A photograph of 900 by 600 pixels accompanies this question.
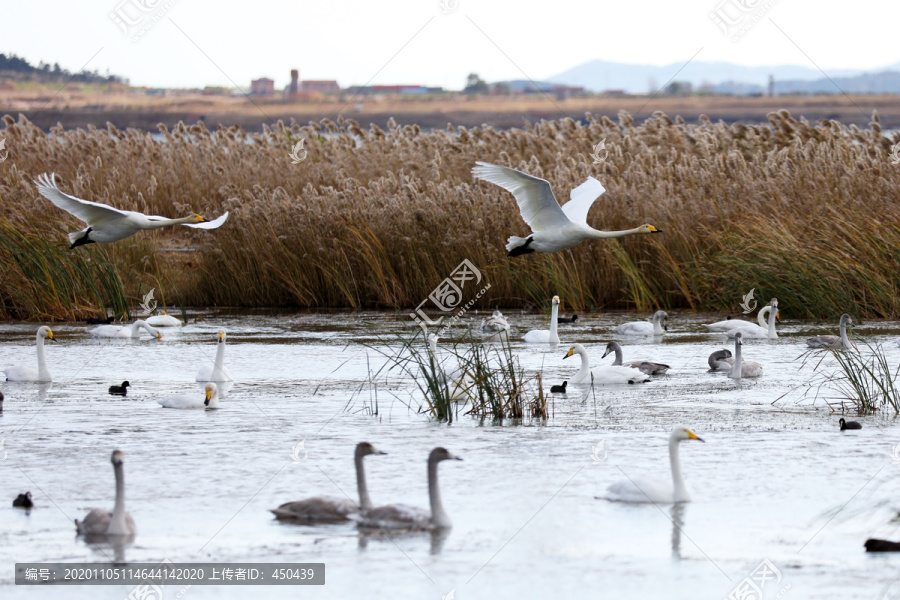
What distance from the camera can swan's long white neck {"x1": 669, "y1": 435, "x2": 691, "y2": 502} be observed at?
7.29m

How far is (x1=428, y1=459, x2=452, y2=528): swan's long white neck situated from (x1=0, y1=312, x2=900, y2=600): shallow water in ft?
0.35

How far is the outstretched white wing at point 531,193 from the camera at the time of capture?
12.1 meters

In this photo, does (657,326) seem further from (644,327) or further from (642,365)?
(642,365)

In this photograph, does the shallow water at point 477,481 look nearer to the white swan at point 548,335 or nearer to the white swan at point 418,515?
the white swan at point 418,515

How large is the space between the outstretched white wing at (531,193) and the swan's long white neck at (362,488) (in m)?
5.13

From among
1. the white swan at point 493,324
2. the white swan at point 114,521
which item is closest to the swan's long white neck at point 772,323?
the white swan at point 493,324

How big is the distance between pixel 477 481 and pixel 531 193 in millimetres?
5118

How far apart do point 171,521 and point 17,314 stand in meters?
10.8

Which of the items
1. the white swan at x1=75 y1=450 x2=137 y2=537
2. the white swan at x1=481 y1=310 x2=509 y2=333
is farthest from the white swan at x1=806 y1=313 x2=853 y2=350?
the white swan at x1=75 y1=450 x2=137 y2=537

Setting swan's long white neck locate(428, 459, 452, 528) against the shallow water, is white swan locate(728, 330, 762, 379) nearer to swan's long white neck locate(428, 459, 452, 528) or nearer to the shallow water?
the shallow water

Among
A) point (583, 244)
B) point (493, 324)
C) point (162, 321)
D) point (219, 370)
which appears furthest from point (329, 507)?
point (583, 244)

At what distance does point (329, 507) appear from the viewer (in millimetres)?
6918

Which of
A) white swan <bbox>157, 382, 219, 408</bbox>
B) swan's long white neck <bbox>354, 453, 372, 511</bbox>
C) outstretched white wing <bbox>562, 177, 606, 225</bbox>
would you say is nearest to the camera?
swan's long white neck <bbox>354, 453, 372, 511</bbox>

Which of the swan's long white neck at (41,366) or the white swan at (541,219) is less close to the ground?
the white swan at (541,219)
